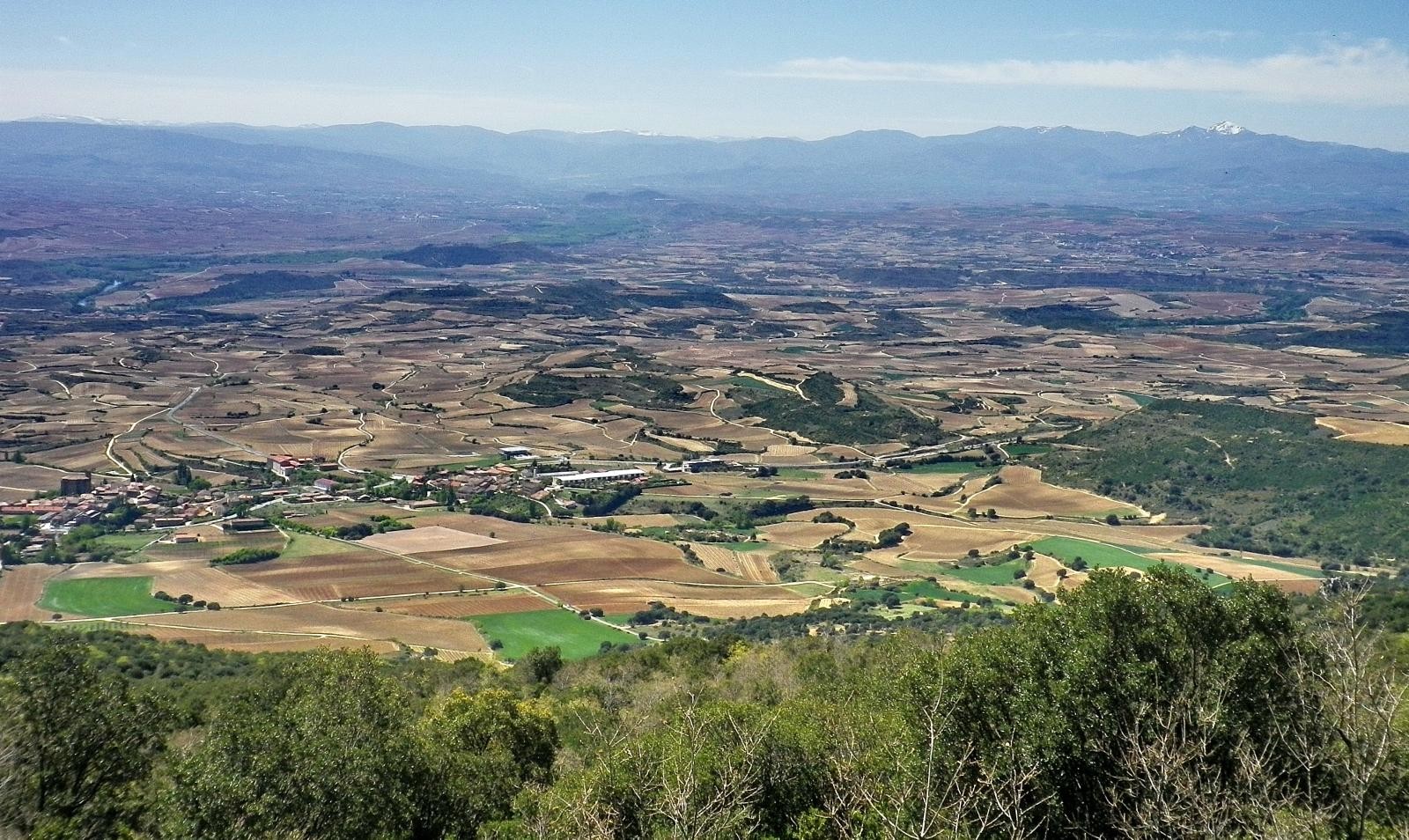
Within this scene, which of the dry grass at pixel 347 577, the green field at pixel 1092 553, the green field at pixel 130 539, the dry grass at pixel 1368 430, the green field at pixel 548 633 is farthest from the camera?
the dry grass at pixel 1368 430

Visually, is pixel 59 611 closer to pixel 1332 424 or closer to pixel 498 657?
pixel 498 657

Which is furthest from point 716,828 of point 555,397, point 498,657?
point 555,397

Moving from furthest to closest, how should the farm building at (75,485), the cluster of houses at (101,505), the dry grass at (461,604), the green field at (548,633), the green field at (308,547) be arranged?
1. the farm building at (75,485)
2. the cluster of houses at (101,505)
3. the green field at (308,547)
4. the dry grass at (461,604)
5. the green field at (548,633)

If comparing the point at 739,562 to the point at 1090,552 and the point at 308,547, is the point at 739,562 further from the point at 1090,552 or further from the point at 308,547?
the point at 308,547

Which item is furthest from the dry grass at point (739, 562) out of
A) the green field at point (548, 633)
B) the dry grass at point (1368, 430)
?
the dry grass at point (1368, 430)

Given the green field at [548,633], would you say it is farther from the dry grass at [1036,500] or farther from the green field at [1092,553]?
the dry grass at [1036,500]

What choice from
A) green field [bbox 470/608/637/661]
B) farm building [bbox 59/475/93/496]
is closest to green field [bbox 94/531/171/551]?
farm building [bbox 59/475/93/496]

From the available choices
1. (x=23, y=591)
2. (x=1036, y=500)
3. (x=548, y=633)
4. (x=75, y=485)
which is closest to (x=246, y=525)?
(x=23, y=591)

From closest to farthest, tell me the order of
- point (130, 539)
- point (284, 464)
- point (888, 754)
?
A: point (888, 754), point (130, 539), point (284, 464)
